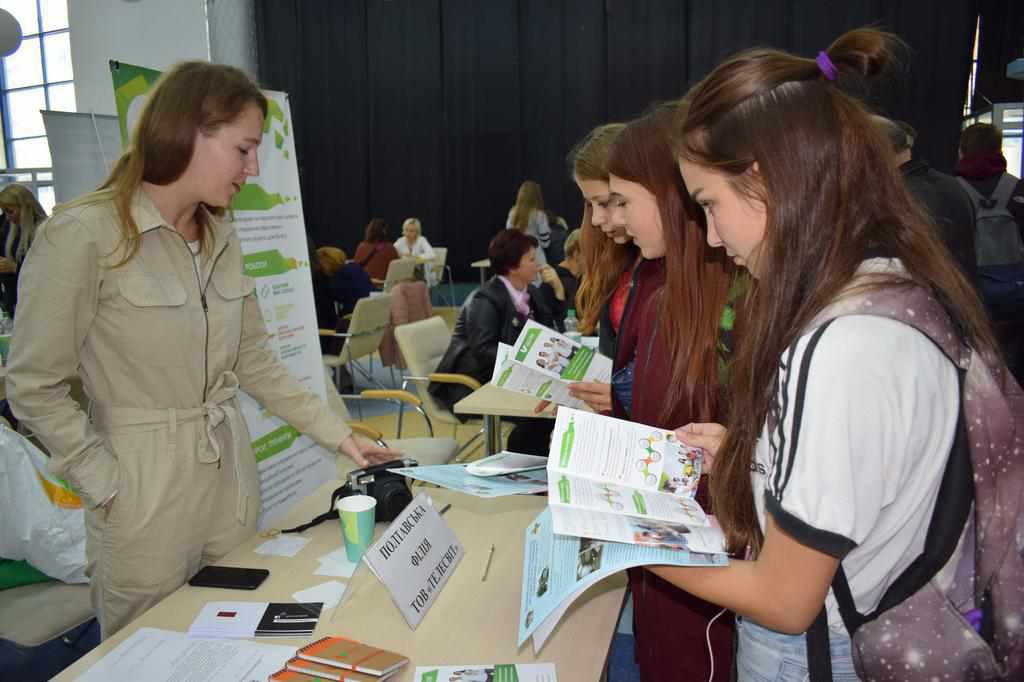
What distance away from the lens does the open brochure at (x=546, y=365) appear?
2.23 m

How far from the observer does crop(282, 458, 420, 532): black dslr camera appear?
63.7 inches

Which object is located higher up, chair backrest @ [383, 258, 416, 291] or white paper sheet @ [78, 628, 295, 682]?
white paper sheet @ [78, 628, 295, 682]

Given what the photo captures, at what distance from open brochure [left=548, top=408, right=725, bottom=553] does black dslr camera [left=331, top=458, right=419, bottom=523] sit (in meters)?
0.54

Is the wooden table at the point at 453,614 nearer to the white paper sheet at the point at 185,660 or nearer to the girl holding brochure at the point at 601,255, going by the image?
the white paper sheet at the point at 185,660

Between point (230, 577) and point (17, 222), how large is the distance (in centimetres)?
475

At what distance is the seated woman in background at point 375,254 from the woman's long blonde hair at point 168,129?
21.9 feet

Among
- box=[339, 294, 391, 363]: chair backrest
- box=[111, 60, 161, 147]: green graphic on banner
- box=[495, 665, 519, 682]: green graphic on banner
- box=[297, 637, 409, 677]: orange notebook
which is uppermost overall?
box=[111, 60, 161, 147]: green graphic on banner

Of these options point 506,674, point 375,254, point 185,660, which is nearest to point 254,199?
point 185,660

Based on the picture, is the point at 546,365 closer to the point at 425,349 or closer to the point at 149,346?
the point at 149,346

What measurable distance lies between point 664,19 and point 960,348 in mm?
9167

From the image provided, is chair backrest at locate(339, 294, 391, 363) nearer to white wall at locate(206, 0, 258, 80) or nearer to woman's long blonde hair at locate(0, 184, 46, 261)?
white wall at locate(206, 0, 258, 80)

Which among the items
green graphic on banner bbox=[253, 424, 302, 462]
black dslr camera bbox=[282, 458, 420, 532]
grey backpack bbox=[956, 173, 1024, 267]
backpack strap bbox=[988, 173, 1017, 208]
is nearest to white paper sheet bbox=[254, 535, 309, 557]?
black dslr camera bbox=[282, 458, 420, 532]

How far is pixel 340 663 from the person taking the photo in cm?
112

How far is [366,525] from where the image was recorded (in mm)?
1504
